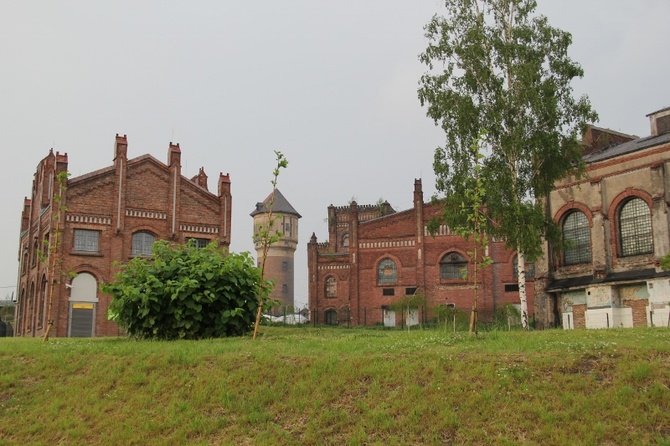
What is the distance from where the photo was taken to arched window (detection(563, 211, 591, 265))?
3212 centimetres

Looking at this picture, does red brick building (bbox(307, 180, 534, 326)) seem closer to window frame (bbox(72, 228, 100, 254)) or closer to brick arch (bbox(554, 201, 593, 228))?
brick arch (bbox(554, 201, 593, 228))

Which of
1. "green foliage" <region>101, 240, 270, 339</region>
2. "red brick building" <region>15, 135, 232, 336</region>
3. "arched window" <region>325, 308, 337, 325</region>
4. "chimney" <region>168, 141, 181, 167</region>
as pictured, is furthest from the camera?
"arched window" <region>325, 308, 337, 325</region>

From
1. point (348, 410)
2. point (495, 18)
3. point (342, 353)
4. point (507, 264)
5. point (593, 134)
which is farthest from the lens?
point (507, 264)

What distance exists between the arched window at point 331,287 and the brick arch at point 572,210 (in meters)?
23.6

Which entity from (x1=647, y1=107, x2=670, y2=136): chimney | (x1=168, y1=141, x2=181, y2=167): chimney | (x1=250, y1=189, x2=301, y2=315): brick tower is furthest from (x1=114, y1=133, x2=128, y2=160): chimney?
(x1=250, y1=189, x2=301, y2=315): brick tower

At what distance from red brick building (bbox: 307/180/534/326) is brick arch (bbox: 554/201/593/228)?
1264 centimetres

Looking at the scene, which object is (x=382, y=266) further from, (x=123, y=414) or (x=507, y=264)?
(x=123, y=414)

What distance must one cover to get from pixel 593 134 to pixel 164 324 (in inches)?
1065

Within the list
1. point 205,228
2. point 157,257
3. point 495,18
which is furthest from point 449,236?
point 157,257

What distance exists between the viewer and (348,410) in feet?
34.7

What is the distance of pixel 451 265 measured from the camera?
157 feet

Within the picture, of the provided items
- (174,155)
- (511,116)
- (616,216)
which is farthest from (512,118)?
(174,155)

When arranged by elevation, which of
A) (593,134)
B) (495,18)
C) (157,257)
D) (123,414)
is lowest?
(123,414)

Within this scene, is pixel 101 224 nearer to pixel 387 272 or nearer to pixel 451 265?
pixel 387 272
